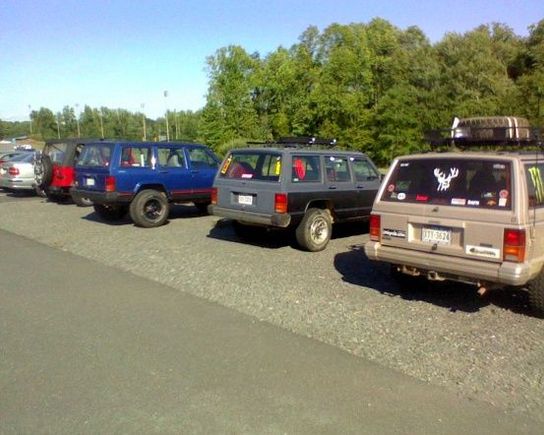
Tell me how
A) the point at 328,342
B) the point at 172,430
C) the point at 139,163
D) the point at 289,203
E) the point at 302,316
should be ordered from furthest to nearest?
the point at 139,163 → the point at 289,203 → the point at 302,316 → the point at 328,342 → the point at 172,430

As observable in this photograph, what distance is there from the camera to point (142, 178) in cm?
1231

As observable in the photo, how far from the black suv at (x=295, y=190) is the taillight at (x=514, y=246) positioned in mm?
4198

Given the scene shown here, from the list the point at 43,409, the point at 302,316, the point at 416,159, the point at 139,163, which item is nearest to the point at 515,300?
the point at 416,159

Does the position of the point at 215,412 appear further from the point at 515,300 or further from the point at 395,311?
the point at 515,300

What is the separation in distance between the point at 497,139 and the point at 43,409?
5.36 m

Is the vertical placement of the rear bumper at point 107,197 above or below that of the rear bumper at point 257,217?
above

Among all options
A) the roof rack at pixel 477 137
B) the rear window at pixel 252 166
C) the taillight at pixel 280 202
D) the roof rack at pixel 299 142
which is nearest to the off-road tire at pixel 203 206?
the roof rack at pixel 299 142

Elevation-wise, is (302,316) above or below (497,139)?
below

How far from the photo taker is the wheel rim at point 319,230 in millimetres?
9516

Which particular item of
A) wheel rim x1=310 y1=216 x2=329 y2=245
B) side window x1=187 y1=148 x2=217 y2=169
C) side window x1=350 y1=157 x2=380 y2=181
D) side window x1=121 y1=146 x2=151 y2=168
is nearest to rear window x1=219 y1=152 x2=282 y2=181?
wheel rim x1=310 y1=216 x2=329 y2=245

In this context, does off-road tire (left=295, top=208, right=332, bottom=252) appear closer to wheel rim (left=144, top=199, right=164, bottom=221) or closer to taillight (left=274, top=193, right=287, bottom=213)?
taillight (left=274, top=193, right=287, bottom=213)

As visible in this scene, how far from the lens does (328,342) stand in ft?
17.0

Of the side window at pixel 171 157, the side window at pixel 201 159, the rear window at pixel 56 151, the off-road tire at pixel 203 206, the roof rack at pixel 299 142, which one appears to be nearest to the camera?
the roof rack at pixel 299 142

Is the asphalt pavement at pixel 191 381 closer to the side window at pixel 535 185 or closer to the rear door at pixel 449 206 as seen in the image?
the rear door at pixel 449 206
